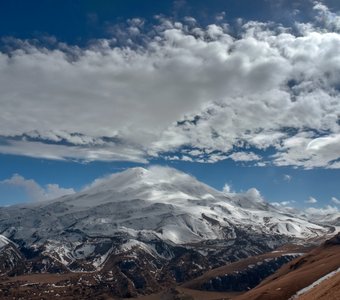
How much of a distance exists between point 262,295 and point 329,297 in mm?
120303

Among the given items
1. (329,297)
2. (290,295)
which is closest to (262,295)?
(290,295)

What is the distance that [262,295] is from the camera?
191500 millimetres

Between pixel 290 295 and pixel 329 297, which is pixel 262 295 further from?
pixel 329 297

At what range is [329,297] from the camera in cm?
7756

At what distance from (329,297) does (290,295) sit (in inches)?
4684

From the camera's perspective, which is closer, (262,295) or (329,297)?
(329,297)

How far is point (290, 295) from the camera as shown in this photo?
18862cm

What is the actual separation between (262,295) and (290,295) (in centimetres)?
1161

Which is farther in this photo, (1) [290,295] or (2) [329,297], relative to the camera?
(1) [290,295]
